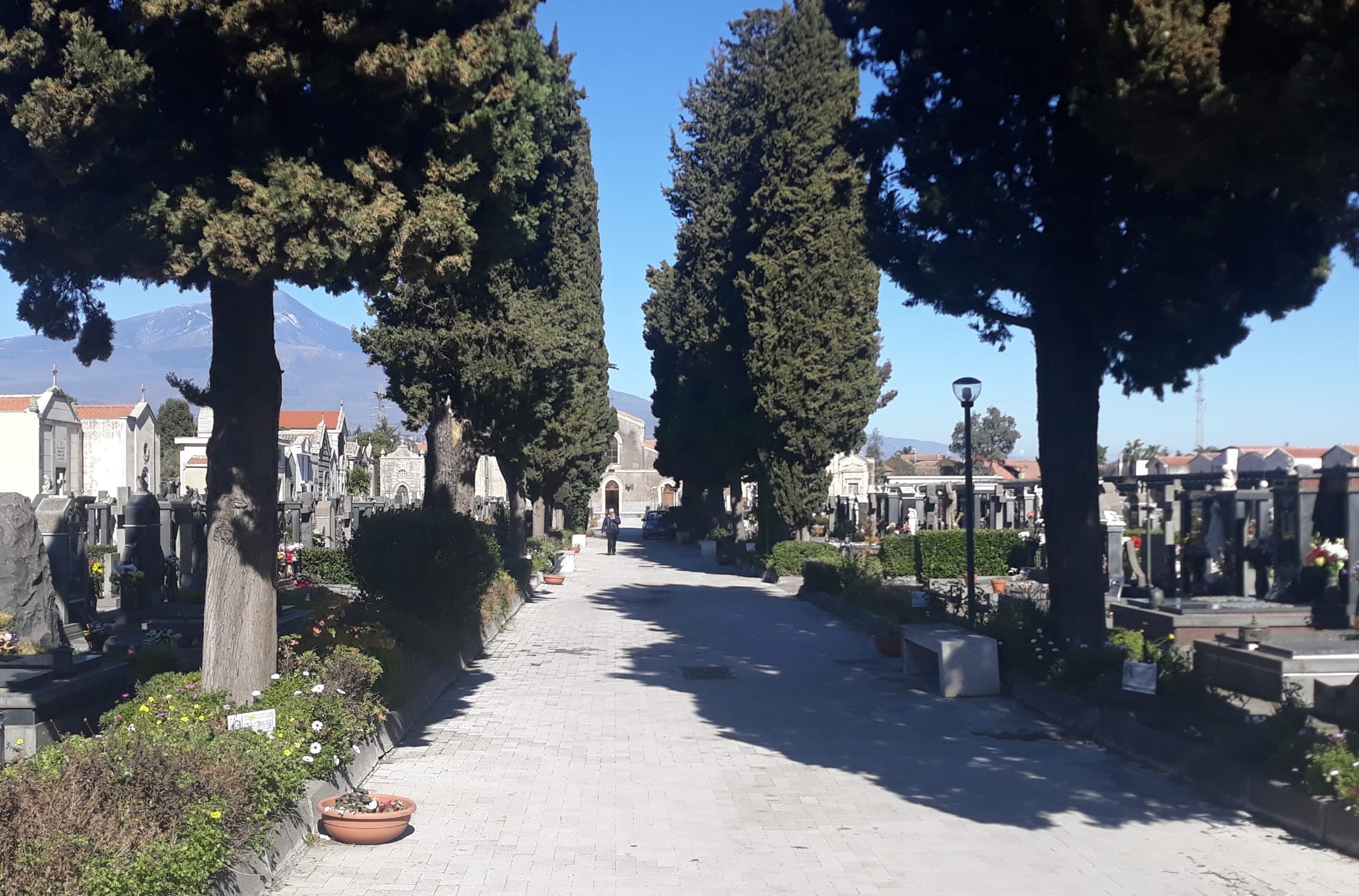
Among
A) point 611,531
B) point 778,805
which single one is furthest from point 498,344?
point 611,531

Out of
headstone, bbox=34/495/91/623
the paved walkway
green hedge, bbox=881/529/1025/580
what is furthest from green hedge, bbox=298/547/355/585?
green hedge, bbox=881/529/1025/580

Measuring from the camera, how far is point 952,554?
97.2ft

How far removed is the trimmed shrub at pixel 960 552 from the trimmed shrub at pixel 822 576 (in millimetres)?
5646

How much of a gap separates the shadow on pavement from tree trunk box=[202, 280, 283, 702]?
439cm

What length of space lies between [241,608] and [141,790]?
2918 millimetres

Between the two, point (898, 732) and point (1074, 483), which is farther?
point (1074, 483)

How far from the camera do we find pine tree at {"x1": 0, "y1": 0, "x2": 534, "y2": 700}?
682 centimetres

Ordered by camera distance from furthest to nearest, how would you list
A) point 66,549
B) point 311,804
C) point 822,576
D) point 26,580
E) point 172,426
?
point 172,426
point 822,576
point 66,549
point 26,580
point 311,804

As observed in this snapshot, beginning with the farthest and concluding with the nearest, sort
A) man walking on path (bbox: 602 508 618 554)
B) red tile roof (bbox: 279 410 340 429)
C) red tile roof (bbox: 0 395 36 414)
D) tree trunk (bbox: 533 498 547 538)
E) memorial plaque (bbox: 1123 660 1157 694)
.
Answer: red tile roof (bbox: 279 410 340 429) → man walking on path (bbox: 602 508 618 554) → tree trunk (bbox: 533 498 547 538) → red tile roof (bbox: 0 395 36 414) → memorial plaque (bbox: 1123 660 1157 694)

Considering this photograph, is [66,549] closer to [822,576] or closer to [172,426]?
[822,576]

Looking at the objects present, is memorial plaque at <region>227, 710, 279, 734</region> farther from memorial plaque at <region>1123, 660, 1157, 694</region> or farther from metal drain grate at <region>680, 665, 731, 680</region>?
metal drain grate at <region>680, 665, 731, 680</region>

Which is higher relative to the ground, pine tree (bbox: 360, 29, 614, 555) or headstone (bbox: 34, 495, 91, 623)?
pine tree (bbox: 360, 29, 614, 555)

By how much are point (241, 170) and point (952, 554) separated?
81.7ft

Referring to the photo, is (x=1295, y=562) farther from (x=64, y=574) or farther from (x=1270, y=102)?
(x=64, y=574)
